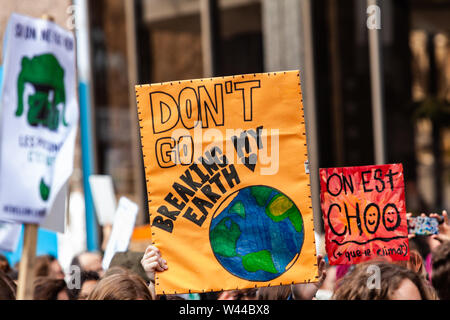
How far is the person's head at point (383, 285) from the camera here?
10.6ft

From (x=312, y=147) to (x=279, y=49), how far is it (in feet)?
3.48

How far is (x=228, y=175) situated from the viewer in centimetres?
312

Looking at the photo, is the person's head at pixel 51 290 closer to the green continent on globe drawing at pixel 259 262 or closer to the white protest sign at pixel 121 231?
the white protest sign at pixel 121 231

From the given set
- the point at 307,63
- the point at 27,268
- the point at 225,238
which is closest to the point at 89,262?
the point at 27,268

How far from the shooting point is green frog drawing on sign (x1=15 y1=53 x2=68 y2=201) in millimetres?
3553

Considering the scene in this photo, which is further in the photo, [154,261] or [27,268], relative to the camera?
[27,268]

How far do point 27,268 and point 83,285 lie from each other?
52 centimetres

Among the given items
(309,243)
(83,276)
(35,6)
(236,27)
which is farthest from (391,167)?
(35,6)

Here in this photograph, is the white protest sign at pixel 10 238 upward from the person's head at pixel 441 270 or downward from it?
upward

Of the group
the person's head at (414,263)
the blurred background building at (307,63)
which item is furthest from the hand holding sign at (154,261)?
the blurred background building at (307,63)

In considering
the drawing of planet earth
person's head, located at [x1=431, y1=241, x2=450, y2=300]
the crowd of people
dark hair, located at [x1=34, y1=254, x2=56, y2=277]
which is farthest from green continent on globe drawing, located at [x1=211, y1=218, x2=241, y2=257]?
dark hair, located at [x1=34, y1=254, x2=56, y2=277]

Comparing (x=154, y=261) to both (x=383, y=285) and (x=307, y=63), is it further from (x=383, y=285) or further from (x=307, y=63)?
(x=307, y=63)

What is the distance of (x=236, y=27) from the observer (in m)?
7.89

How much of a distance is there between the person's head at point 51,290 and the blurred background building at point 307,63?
3.76 meters
